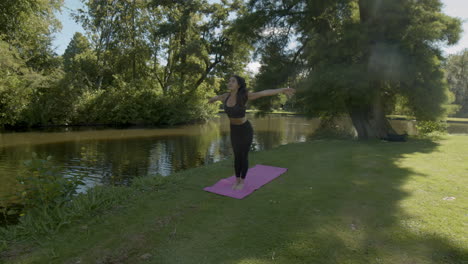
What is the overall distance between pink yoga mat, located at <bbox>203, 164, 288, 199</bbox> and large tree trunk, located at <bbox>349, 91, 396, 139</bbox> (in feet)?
25.7

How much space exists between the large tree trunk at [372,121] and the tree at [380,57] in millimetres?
57

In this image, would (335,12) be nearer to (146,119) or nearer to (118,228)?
(118,228)

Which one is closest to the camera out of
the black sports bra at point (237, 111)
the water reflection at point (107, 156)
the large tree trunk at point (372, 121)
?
the black sports bra at point (237, 111)

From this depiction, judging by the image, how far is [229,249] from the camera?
9.11 feet

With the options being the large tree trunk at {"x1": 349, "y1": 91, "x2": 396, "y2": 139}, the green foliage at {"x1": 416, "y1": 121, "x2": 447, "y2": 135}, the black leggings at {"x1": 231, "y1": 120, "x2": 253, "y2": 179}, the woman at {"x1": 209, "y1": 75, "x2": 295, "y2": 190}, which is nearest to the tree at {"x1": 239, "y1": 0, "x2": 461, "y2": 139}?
the large tree trunk at {"x1": 349, "y1": 91, "x2": 396, "y2": 139}

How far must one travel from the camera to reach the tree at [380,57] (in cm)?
1009

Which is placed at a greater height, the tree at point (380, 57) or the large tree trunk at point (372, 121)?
the tree at point (380, 57)

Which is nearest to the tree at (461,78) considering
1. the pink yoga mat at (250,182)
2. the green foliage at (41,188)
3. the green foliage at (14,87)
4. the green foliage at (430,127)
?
the green foliage at (430,127)

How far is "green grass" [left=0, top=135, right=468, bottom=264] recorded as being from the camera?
267 cm

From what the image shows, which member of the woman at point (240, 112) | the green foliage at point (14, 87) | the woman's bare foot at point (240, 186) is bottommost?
the woman's bare foot at point (240, 186)

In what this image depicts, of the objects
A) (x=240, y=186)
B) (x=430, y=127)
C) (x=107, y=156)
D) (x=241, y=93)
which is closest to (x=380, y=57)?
(x=430, y=127)

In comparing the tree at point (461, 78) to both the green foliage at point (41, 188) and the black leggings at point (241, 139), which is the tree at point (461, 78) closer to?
the black leggings at point (241, 139)

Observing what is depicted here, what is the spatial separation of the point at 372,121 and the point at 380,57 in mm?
3220

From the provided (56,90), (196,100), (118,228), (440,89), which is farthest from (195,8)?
(118,228)
